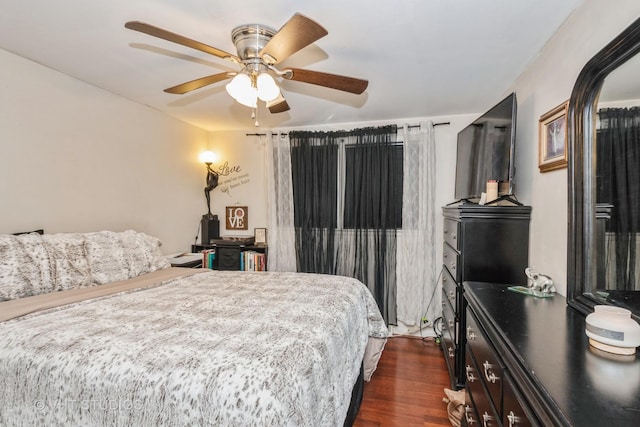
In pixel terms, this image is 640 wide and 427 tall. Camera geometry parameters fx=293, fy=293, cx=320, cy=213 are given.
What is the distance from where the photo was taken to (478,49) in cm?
188

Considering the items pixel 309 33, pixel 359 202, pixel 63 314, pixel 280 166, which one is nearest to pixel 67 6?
pixel 309 33

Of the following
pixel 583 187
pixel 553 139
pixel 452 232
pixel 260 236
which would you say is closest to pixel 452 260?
pixel 452 232

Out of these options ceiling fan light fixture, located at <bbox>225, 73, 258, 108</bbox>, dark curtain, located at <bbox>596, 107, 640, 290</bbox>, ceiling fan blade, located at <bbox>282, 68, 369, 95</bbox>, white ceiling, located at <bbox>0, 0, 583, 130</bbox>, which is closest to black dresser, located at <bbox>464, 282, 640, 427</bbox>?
dark curtain, located at <bbox>596, 107, 640, 290</bbox>

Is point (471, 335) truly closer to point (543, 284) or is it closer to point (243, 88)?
point (543, 284)

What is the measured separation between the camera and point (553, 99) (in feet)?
5.61

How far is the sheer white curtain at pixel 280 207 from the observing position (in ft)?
11.8

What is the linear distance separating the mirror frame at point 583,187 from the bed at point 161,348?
1078 millimetres

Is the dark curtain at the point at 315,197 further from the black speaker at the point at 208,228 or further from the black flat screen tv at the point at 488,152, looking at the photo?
the black flat screen tv at the point at 488,152

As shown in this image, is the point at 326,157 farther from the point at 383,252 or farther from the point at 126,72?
the point at 126,72

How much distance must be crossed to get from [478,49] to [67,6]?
2.33 metres

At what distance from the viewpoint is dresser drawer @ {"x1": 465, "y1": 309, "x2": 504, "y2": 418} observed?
40.3 inches

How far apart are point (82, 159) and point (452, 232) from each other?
10.2 feet

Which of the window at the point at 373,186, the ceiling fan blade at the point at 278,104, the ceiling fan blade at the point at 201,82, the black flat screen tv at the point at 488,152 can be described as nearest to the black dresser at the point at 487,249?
the black flat screen tv at the point at 488,152

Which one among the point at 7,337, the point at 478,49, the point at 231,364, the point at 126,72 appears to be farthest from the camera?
the point at 126,72
